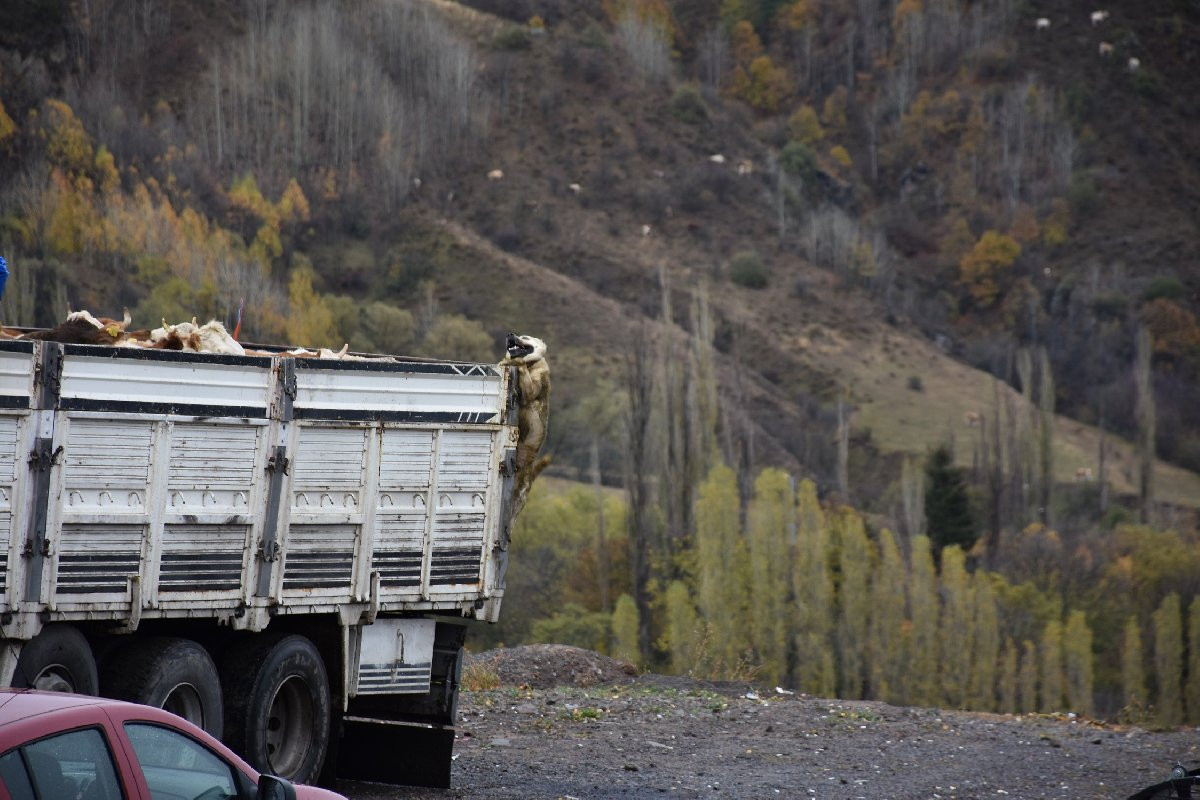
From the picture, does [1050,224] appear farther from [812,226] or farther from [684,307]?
[684,307]

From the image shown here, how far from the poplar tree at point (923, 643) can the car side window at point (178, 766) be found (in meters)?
38.1

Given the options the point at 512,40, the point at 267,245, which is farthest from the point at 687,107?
the point at 267,245

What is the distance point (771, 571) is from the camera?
42500 millimetres

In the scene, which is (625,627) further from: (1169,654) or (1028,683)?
(1169,654)

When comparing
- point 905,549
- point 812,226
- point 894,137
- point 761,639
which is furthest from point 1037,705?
point 894,137

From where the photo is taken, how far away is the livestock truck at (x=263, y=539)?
7656mm

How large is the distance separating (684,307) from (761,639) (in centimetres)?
4161

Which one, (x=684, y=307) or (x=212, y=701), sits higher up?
(x=684, y=307)

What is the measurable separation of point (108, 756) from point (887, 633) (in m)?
38.9

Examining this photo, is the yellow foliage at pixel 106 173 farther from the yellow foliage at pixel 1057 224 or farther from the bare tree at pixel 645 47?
the yellow foliage at pixel 1057 224

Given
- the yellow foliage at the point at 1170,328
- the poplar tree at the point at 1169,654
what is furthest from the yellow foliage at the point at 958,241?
the poplar tree at the point at 1169,654

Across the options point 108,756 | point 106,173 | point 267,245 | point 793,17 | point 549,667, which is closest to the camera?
point 108,756

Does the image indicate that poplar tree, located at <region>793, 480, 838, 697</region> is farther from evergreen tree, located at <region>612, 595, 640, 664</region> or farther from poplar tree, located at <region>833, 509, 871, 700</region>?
evergreen tree, located at <region>612, 595, 640, 664</region>

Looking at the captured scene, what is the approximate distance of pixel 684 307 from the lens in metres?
81.6
